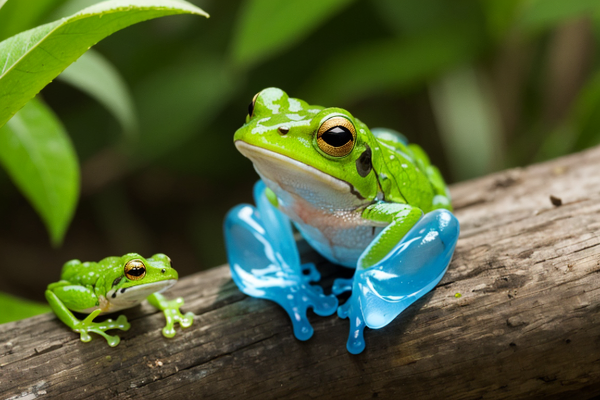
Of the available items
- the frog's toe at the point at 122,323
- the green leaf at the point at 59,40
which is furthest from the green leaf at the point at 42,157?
the green leaf at the point at 59,40

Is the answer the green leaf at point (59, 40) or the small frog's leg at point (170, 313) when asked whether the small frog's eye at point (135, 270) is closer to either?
the small frog's leg at point (170, 313)

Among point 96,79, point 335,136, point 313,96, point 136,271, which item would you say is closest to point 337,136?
point 335,136

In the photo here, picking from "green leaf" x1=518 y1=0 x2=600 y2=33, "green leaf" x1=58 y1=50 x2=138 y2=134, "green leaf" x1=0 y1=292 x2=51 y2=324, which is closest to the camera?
"green leaf" x1=0 y1=292 x2=51 y2=324

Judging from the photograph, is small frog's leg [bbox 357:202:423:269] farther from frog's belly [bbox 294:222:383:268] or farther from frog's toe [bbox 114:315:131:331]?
frog's toe [bbox 114:315:131:331]

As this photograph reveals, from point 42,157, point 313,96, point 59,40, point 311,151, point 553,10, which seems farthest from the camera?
point 313,96

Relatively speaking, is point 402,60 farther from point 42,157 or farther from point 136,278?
point 136,278

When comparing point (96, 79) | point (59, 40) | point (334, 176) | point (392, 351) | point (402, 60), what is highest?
point (59, 40)

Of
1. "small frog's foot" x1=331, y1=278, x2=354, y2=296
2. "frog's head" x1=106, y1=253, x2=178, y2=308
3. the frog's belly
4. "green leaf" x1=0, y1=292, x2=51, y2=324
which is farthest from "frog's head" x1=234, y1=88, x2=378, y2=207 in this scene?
"green leaf" x1=0, y1=292, x2=51, y2=324
